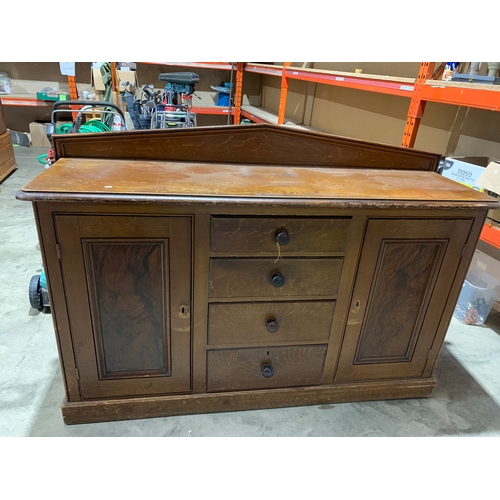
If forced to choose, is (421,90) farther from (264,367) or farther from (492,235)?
(264,367)

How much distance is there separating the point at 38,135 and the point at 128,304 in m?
4.42

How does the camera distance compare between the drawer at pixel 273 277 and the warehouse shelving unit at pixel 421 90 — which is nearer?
the drawer at pixel 273 277

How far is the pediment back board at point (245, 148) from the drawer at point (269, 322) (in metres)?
0.57

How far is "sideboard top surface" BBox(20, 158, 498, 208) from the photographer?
1.12m

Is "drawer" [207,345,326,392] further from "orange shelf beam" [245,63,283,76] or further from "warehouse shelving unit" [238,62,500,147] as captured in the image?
"orange shelf beam" [245,63,283,76]

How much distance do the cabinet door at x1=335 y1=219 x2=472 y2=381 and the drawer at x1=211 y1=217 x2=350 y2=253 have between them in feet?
0.43

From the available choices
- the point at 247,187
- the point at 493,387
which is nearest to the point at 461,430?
the point at 493,387

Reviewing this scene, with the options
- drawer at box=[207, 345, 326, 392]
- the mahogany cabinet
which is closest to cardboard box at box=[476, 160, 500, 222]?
drawer at box=[207, 345, 326, 392]

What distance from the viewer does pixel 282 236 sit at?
1.21m

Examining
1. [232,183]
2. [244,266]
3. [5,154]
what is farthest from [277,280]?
[5,154]

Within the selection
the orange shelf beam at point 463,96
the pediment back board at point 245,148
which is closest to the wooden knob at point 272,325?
the pediment back board at point 245,148

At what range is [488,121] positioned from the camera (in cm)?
201

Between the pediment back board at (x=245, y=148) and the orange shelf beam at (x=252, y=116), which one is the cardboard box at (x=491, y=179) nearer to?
the pediment back board at (x=245, y=148)

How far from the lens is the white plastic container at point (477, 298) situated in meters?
2.10
